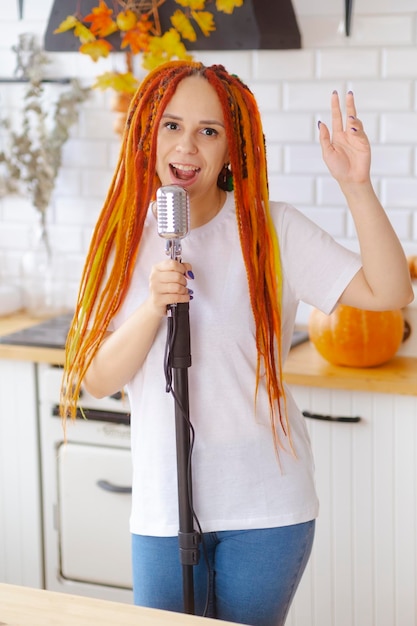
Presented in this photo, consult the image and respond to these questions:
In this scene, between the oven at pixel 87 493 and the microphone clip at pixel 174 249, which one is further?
the oven at pixel 87 493

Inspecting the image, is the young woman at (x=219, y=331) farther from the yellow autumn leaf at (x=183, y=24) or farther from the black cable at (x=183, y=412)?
the yellow autumn leaf at (x=183, y=24)

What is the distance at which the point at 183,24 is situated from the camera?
2945 mm

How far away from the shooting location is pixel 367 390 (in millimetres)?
2432

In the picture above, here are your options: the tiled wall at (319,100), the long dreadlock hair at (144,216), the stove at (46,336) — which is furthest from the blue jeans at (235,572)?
the tiled wall at (319,100)

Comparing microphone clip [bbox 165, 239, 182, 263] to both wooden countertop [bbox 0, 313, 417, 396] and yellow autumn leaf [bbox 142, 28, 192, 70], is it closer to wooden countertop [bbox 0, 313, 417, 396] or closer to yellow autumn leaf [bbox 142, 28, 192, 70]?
wooden countertop [bbox 0, 313, 417, 396]

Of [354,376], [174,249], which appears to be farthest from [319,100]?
[174,249]

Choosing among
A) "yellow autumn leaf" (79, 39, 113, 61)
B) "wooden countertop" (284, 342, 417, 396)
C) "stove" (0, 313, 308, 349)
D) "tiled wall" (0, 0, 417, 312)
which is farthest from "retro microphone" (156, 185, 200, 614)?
"yellow autumn leaf" (79, 39, 113, 61)

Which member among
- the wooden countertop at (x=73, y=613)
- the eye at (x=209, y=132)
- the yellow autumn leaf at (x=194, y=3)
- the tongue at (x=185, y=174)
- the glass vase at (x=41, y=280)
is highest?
the yellow autumn leaf at (x=194, y=3)

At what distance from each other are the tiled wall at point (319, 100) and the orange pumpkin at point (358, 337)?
0.43 m

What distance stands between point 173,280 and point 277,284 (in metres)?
0.23

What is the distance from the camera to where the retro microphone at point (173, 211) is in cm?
150

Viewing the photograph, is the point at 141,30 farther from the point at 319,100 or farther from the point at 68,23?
the point at 319,100

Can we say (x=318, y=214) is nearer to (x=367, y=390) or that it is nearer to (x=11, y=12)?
(x=367, y=390)

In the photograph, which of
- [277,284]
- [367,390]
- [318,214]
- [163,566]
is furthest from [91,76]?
[163,566]
